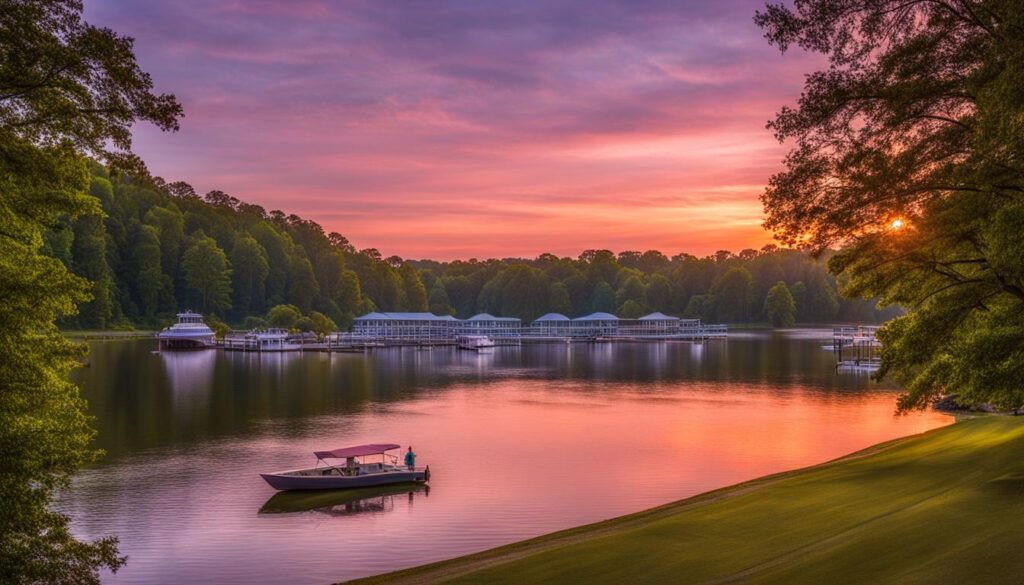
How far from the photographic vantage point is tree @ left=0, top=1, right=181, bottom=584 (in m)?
10.1

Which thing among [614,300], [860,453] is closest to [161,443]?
[860,453]

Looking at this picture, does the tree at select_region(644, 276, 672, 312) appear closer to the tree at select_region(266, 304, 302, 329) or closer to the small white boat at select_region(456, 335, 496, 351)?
the small white boat at select_region(456, 335, 496, 351)

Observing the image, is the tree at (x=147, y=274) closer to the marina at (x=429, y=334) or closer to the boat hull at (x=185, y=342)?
the marina at (x=429, y=334)

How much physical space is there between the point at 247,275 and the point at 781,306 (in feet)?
406

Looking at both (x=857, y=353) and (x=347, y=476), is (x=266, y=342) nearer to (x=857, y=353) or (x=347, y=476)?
(x=857, y=353)

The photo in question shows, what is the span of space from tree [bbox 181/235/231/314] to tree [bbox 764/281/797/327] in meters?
126

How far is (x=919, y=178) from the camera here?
49.8ft

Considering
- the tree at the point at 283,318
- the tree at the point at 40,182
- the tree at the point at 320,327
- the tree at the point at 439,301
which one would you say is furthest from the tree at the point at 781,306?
the tree at the point at 40,182

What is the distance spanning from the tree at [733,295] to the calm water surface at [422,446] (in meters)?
118

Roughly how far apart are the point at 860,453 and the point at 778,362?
55.3m

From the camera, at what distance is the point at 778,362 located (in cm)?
8531

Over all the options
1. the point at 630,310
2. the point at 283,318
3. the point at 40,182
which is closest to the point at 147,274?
the point at 283,318

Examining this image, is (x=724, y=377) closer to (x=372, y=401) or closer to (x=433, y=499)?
(x=372, y=401)

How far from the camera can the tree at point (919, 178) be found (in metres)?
13.7
